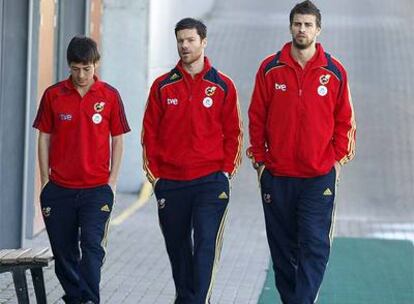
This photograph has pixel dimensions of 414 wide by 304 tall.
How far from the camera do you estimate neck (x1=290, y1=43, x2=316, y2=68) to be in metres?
7.70

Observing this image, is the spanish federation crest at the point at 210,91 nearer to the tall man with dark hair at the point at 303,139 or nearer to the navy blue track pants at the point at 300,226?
the tall man with dark hair at the point at 303,139

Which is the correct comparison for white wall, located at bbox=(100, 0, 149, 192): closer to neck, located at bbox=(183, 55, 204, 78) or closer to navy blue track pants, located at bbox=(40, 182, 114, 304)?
navy blue track pants, located at bbox=(40, 182, 114, 304)

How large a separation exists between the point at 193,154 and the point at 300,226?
33.6 inches

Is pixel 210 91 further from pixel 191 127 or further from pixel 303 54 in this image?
pixel 303 54

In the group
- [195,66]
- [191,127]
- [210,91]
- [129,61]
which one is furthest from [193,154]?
[129,61]

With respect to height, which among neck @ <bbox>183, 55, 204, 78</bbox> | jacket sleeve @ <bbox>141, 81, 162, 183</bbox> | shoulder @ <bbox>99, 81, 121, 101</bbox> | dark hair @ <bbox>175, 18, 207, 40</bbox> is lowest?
jacket sleeve @ <bbox>141, 81, 162, 183</bbox>

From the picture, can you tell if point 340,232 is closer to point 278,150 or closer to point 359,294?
point 359,294

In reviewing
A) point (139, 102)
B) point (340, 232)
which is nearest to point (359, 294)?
point (340, 232)

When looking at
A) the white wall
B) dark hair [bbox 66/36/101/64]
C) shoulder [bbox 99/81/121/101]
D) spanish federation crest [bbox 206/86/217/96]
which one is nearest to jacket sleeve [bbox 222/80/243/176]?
spanish federation crest [bbox 206/86/217/96]

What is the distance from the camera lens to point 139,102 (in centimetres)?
1616

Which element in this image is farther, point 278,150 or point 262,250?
point 262,250

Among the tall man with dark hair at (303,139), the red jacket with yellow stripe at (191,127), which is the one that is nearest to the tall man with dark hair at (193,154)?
the red jacket with yellow stripe at (191,127)

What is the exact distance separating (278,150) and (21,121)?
4.15m

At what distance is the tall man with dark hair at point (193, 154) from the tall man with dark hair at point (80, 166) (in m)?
0.30
